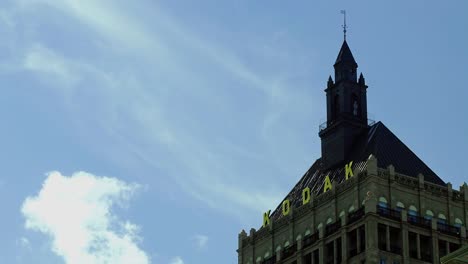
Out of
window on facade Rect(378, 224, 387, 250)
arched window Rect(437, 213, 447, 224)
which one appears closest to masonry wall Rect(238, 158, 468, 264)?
arched window Rect(437, 213, 447, 224)

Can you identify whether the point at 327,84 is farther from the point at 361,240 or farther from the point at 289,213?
the point at 361,240

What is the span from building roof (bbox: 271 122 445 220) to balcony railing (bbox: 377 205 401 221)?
6120mm

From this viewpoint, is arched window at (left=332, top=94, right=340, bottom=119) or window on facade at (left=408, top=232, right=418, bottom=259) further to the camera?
arched window at (left=332, top=94, right=340, bottom=119)

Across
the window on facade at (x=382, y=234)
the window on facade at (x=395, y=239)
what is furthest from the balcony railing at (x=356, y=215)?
the window on facade at (x=395, y=239)

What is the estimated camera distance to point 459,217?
146 meters

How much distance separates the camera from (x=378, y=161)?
5851 inches

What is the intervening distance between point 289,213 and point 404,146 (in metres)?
16.5

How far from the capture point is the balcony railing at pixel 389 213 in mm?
140125

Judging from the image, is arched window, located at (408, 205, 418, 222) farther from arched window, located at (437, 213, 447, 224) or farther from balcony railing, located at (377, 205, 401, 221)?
arched window, located at (437, 213, 447, 224)

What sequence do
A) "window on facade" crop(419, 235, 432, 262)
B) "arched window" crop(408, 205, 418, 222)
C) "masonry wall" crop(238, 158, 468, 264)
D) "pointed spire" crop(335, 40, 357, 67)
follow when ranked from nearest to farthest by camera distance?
"masonry wall" crop(238, 158, 468, 264) < "window on facade" crop(419, 235, 432, 262) < "arched window" crop(408, 205, 418, 222) < "pointed spire" crop(335, 40, 357, 67)

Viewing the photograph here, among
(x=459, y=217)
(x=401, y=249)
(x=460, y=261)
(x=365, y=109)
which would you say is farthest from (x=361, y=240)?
(x=460, y=261)

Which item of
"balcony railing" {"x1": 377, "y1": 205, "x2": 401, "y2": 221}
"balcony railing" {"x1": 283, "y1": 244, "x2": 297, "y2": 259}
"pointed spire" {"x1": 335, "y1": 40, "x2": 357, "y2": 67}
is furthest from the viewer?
"pointed spire" {"x1": 335, "y1": 40, "x2": 357, "y2": 67}

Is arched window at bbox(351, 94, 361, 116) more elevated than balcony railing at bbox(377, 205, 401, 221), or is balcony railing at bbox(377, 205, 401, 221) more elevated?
arched window at bbox(351, 94, 361, 116)

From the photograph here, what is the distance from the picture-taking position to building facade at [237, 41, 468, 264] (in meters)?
140
